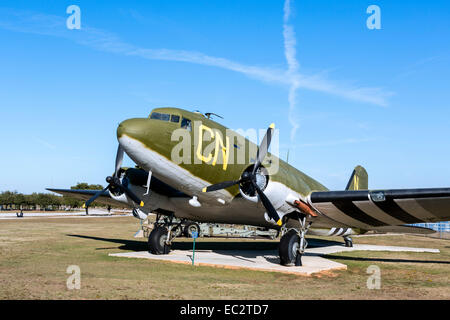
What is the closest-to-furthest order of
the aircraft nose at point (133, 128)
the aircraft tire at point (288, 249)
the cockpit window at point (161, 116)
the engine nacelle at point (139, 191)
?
the aircraft nose at point (133, 128), the cockpit window at point (161, 116), the aircraft tire at point (288, 249), the engine nacelle at point (139, 191)

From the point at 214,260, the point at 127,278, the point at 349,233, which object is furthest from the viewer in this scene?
the point at 349,233

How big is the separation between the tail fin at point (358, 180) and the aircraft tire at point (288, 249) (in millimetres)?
10025

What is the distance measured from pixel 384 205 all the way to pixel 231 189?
635cm

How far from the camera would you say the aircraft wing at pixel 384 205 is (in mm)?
14703

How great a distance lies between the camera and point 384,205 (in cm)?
1578

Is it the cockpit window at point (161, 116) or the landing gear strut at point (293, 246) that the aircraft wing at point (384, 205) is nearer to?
the landing gear strut at point (293, 246)

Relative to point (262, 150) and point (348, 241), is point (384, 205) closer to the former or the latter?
point (262, 150)

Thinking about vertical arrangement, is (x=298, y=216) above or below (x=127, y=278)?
above

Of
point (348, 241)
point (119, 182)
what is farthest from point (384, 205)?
point (348, 241)

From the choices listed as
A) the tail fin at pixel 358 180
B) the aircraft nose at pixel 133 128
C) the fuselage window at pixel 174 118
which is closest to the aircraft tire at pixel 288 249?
the fuselage window at pixel 174 118

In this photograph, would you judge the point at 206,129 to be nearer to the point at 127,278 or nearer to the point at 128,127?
the point at 128,127
